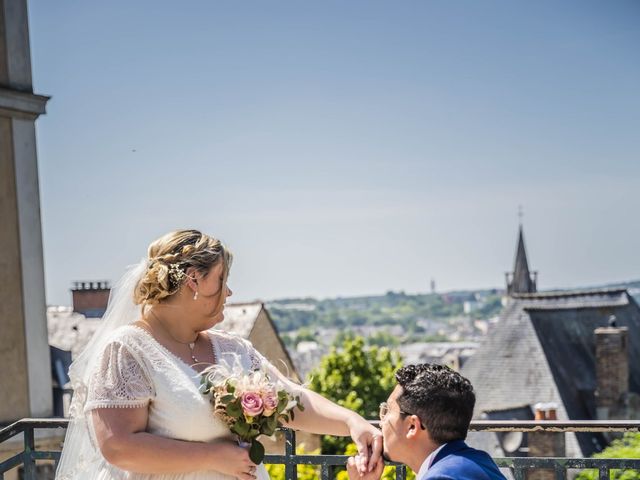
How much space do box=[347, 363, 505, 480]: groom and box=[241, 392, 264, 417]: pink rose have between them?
49 centimetres

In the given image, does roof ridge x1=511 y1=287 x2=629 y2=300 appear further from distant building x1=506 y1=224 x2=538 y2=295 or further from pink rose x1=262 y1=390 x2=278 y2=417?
distant building x1=506 y1=224 x2=538 y2=295

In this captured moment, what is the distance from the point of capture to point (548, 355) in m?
32.1

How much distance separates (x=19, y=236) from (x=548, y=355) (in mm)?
24346

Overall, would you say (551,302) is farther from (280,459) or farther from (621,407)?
(280,459)

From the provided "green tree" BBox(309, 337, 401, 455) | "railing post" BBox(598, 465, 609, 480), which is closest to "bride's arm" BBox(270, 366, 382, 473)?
"railing post" BBox(598, 465, 609, 480)

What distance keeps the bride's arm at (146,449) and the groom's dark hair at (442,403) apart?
2.40ft

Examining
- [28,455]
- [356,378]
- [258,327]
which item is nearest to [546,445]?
[258,327]

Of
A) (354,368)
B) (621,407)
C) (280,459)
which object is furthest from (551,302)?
(280,459)

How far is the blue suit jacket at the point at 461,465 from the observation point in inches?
102

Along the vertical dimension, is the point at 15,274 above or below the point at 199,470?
above

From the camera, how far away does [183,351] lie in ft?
10.6

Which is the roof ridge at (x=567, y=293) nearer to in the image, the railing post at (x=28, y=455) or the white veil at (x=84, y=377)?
the railing post at (x=28, y=455)

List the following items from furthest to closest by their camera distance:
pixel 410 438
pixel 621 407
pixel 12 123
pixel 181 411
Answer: pixel 621 407
pixel 12 123
pixel 181 411
pixel 410 438

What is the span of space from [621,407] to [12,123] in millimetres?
24114
